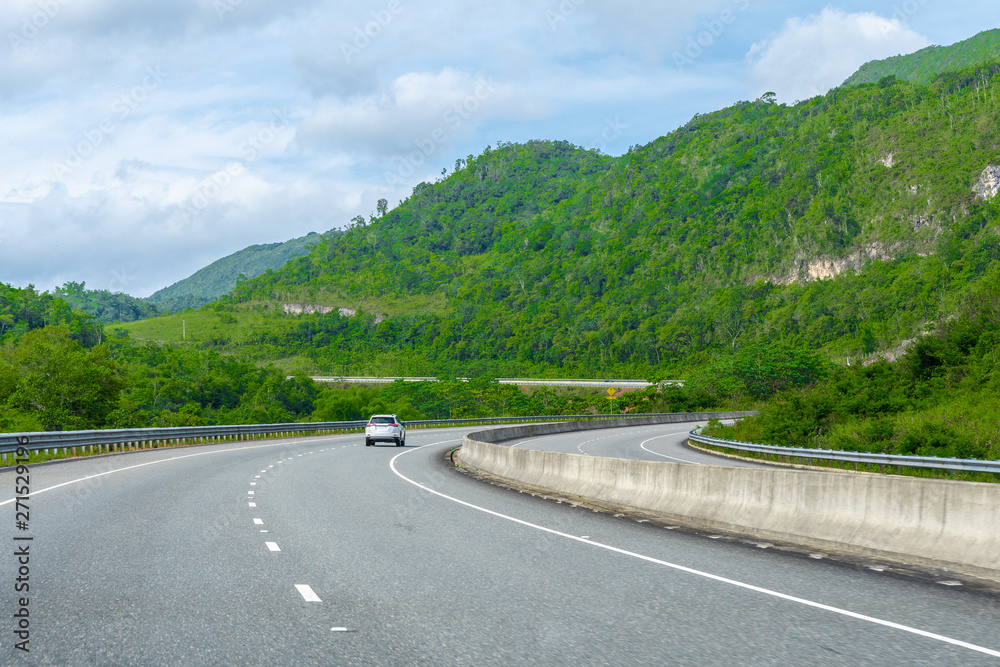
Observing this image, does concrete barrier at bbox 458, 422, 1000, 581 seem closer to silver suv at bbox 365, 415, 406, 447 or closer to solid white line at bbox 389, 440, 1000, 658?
solid white line at bbox 389, 440, 1000, 658

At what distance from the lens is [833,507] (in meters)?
11.7

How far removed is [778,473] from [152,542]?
8.33 m

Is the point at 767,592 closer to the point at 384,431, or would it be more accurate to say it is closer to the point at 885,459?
the point at 885,459

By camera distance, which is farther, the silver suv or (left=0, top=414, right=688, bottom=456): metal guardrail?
the silver suv

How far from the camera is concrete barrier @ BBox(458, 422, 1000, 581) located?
9.74m

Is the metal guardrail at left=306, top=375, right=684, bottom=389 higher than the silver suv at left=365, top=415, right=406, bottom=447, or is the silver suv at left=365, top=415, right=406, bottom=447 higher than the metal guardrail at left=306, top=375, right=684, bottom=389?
the metal guardrail at left=306, top=375, right=684, bottom=389

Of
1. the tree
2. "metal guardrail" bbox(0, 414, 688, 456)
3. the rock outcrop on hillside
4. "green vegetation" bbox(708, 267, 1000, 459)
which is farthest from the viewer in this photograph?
the rock outcrop on hillside

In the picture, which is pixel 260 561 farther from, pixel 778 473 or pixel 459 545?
pixel 778 473

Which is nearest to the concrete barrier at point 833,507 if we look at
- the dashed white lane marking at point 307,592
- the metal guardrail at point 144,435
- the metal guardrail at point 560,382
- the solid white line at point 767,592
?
the solid white line at point 767,592

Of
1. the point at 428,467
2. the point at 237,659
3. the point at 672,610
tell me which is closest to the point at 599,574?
the point at 672,610

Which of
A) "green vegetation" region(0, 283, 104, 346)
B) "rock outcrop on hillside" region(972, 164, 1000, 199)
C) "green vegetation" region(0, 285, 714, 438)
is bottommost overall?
"green vegetation" region(0, 285, 714, 438)

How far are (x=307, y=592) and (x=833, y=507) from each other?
669 cm

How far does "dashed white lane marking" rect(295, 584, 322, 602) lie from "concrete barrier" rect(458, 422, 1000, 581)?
20.5 feet

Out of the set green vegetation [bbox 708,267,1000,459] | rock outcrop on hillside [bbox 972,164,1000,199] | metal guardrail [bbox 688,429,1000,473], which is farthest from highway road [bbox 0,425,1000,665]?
rock outcrop on hillside [bbox 972,164,1000,199]
